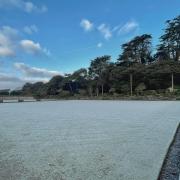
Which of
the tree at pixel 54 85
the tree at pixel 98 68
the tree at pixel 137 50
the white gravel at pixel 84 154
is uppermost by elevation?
the tree at pixel 137 50

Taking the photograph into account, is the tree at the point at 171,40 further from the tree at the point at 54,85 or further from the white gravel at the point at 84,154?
the white gravel at the point at 84,154

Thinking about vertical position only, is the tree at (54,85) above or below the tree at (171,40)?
below

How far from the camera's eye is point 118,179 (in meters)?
2.38

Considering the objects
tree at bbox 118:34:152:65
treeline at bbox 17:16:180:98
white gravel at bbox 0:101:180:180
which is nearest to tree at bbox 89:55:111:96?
treeline at bbox 17:16:180:98

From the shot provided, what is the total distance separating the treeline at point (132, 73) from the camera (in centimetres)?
2947

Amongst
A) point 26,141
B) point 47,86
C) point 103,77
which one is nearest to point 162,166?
point 26,141

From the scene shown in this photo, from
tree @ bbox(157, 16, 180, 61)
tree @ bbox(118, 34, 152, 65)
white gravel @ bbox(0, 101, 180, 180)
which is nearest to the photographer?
white gravel @ bbox(0, 101, 180, 180)

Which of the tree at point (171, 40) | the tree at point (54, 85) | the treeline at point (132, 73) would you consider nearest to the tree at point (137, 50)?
the treeline at point (132, 73)

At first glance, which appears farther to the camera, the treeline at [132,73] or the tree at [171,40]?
the tree at [171,40]

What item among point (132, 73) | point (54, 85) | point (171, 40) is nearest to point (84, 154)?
point (132, 73)

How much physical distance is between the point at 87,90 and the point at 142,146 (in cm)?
3214

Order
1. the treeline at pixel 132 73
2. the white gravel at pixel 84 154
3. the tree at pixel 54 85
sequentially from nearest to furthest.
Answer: the white gravel at pixel 84 154 → the treeline at pixel 132 73 → the tree at pixel 54 85

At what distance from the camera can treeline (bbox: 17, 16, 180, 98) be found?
2947cm

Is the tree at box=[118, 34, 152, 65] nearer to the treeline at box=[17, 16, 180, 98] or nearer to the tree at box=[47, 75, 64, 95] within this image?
the treeline at box=[17, 16, 180, 98]
